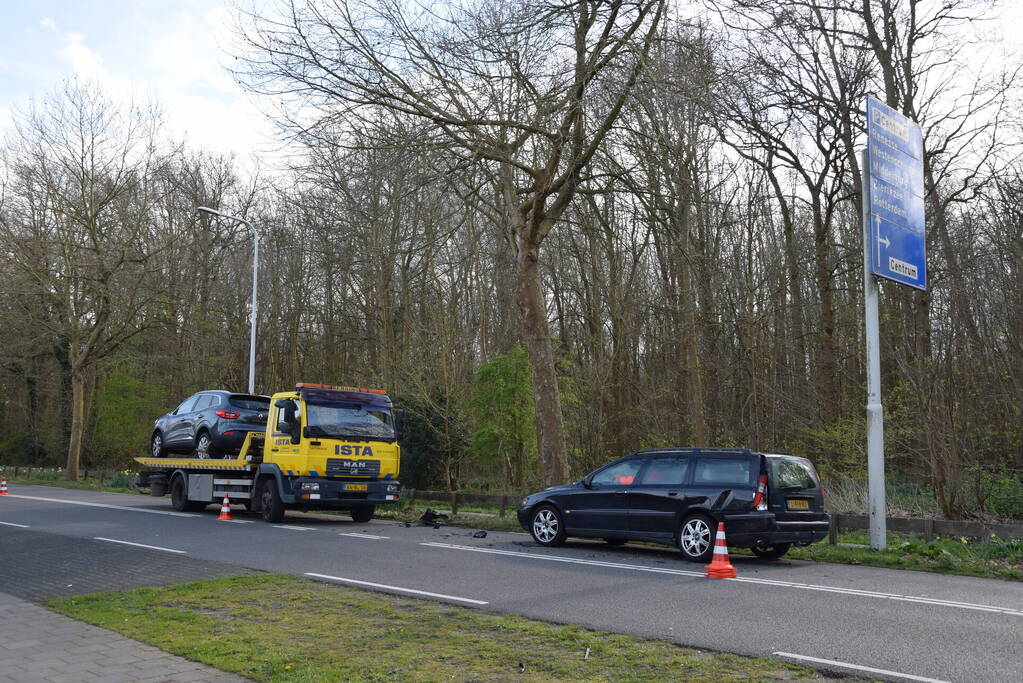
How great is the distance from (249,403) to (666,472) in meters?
11.5

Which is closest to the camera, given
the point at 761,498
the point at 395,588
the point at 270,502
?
the point at 395,588

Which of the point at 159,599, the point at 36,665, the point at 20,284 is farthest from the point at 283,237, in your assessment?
the point at 36,665

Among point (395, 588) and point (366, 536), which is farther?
point (366, 536)

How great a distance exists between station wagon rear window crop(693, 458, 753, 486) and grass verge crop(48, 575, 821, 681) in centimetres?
519

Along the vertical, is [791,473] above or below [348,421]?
below

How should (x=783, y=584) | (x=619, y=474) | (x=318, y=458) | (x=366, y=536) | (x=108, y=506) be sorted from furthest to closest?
(x=108, y=506), (x=318, y=458), (x=366, y=536), (x=619, y=474), (x=783, y=584)

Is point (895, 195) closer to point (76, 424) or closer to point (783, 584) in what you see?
point (783, 584)

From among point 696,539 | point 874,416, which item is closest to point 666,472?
point 696,539

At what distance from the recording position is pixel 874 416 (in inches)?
552

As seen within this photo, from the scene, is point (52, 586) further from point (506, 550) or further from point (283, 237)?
point (283, 237)

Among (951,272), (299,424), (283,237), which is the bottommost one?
(299,424)

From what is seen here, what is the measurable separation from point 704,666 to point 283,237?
3664 cm

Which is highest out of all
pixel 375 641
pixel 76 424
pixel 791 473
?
pixel 76 424

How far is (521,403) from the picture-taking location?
76.9 ft
